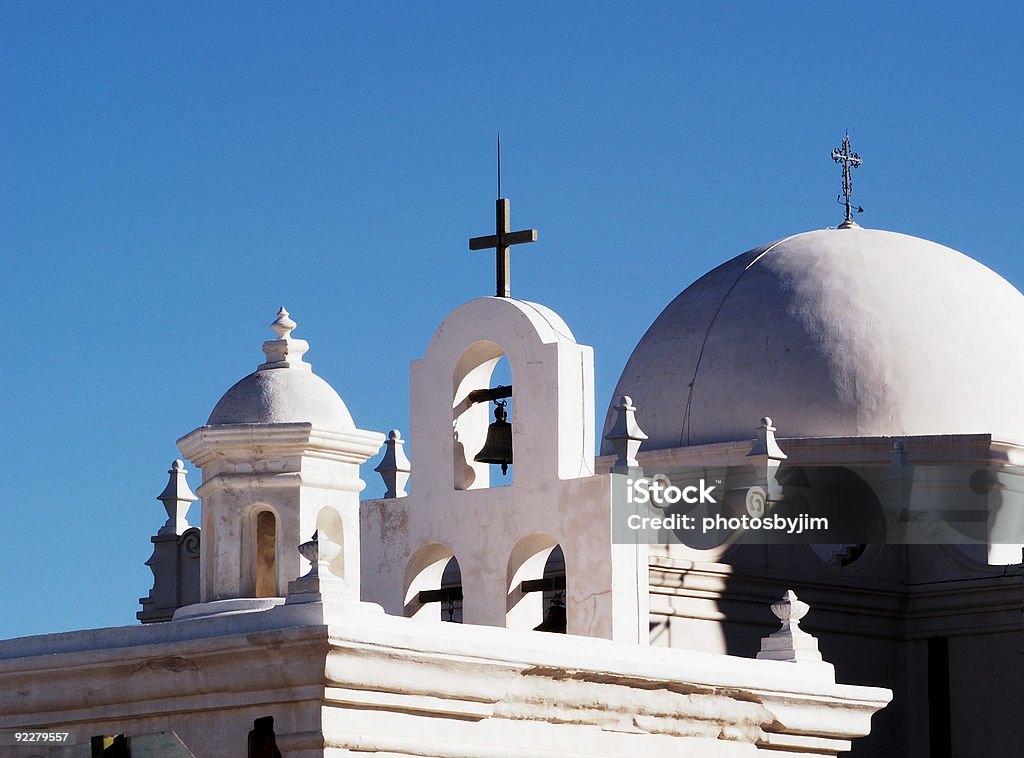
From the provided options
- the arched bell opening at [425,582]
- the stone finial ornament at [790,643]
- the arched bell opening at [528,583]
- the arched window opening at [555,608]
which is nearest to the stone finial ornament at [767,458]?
the arched window opening at [555,608]

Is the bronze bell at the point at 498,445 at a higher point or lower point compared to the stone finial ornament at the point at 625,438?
lower

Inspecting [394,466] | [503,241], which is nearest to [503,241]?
[503,241]

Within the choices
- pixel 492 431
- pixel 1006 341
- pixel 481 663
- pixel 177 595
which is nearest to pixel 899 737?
pixel 1006 341

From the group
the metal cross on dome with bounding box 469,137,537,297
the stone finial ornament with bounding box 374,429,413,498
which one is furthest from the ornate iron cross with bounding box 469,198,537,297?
the stone finial ornament with bounding box 374,429,413,498

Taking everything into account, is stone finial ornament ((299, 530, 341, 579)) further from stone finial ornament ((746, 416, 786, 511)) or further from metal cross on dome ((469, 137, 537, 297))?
stone finial ornament ((746, 416, 786, 511))

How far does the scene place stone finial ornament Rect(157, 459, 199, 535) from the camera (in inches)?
1033

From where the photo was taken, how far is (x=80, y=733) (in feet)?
44.7

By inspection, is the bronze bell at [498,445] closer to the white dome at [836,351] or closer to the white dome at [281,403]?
the white dome at [281,403]

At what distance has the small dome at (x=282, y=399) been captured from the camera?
46.3ft

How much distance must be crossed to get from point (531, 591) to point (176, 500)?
10670mm

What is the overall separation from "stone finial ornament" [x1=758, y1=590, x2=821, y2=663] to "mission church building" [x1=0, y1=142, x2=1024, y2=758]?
0.03 metres

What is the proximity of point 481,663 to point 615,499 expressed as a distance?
3.01 meters

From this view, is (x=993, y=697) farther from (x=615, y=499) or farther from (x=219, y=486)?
(x=219, y=486)

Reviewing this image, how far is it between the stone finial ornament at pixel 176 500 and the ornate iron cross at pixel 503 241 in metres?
9.83
